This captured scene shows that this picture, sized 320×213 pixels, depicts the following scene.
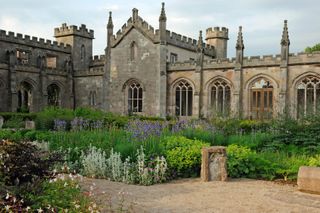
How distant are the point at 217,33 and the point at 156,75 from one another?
356 inches

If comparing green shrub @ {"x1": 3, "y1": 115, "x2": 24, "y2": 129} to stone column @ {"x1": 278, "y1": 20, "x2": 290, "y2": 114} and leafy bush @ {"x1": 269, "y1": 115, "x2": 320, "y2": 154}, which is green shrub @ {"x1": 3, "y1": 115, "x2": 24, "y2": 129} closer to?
leafy bush @ {"x1": 269, "y1": 115, "x2": 320, "y2": 154}

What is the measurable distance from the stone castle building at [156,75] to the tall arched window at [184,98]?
7 centimetres

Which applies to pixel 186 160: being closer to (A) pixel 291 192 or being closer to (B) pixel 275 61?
(A) pixel 291 192

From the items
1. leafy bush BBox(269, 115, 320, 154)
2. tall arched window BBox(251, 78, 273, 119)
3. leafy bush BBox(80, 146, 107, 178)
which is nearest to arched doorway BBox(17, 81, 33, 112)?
tall arched window BBox(251, 78, 273, 119)

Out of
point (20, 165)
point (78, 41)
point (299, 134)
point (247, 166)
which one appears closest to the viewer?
point (20, 165)

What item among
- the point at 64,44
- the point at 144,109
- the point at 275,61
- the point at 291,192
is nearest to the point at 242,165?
the point at 291,192

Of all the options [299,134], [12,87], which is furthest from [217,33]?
[299,134]

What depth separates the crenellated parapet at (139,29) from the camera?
26.6 metres

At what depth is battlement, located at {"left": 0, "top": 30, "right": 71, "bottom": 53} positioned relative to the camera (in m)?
28.4

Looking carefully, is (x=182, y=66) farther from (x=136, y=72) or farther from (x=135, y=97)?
(x=135, y=97)

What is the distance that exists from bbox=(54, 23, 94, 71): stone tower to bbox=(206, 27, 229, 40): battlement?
413 inches

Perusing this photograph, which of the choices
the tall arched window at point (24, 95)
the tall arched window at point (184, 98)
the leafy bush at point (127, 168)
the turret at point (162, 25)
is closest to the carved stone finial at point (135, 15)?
the turret at point (162, 25)

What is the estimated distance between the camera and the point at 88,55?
34.6 meters

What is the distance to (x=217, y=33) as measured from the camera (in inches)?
1296
